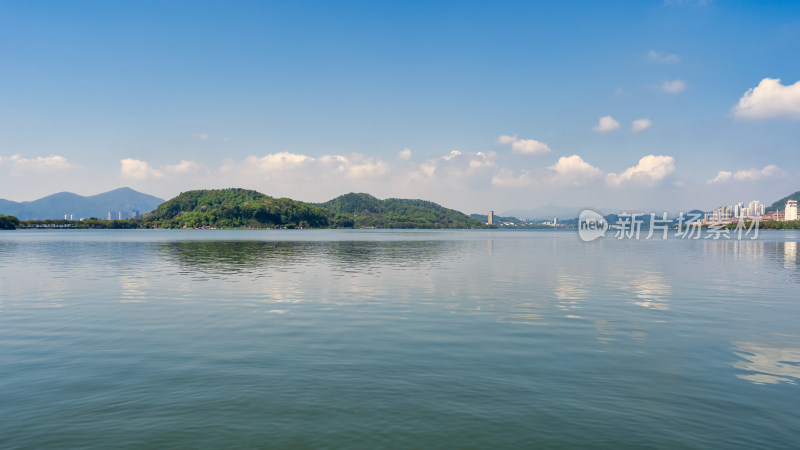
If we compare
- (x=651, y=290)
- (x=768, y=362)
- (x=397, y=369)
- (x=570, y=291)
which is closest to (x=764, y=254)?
(x=651, y=290)

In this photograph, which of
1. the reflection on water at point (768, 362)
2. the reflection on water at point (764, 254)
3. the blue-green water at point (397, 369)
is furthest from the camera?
the reflection on water at point (764, 254)

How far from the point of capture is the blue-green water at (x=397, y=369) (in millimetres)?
10938

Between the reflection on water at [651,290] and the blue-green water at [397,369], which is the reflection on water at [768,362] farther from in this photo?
the reflection on water at [651,290]

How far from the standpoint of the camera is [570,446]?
10289 mm

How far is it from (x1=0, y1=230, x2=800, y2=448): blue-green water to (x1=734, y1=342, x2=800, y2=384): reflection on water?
12 centimetres

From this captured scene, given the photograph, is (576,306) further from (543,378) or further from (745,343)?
(543,378)

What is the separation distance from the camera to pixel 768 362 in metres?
17.3

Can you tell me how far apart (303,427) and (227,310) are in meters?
18.0

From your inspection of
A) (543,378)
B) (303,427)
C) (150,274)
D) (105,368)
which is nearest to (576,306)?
(543,378)

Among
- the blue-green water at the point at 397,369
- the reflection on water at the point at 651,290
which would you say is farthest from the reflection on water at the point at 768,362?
the reflection on water at the point at 651,290

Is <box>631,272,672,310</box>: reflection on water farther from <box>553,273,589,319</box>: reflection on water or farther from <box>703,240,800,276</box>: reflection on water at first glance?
<box>703,240,800,276</box>: reflection on water

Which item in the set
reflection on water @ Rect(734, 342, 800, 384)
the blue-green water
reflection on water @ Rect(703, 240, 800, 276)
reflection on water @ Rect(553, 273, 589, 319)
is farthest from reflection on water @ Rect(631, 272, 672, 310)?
reflection on water @ Rect(703, 240, 800, 276)

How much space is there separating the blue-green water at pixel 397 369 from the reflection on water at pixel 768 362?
0.12 metres

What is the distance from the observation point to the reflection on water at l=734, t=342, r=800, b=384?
1525 cm
